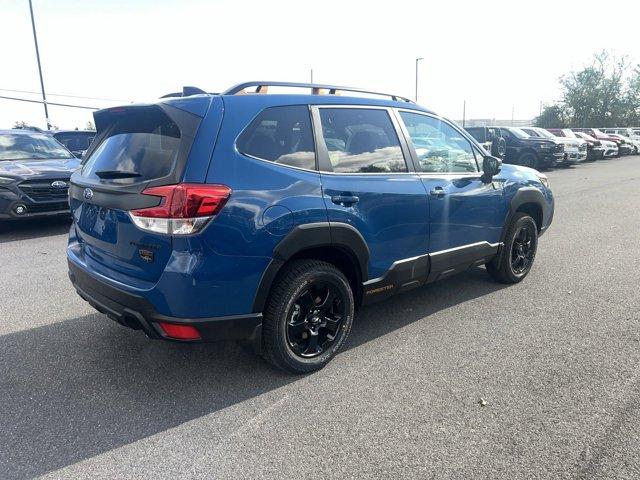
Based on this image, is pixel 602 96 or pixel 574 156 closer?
pixel 574 156

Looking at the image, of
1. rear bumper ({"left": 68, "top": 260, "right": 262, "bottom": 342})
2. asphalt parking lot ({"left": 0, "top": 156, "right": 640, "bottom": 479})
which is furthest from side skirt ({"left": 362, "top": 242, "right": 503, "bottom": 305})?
rear bumper ({"left": 68, "top": 260, "right": 262, "bottom": 342})

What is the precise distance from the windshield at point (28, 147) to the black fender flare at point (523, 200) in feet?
25.5

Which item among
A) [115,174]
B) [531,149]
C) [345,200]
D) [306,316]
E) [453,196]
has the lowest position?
[306,316]

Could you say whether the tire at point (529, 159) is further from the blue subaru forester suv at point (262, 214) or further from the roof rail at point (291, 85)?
the roof rail at point (291, 85)

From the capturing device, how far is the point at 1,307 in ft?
14.5

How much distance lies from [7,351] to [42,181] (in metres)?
4.66

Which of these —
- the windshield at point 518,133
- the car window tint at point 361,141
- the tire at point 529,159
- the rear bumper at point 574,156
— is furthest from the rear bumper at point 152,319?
the rear bumper at point 574,156

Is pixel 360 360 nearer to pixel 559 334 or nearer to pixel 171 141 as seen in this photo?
pixel 559 334

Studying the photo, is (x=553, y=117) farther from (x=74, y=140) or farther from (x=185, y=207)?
(x=185, y=207)

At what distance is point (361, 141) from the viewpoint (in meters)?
3.49

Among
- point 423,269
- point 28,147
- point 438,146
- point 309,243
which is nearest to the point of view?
point 309,243

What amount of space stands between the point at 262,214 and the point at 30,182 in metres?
6.13

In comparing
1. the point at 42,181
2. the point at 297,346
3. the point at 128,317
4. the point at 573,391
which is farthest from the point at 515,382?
the point at 42,181

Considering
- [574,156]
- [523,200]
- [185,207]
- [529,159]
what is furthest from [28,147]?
[574,156]
